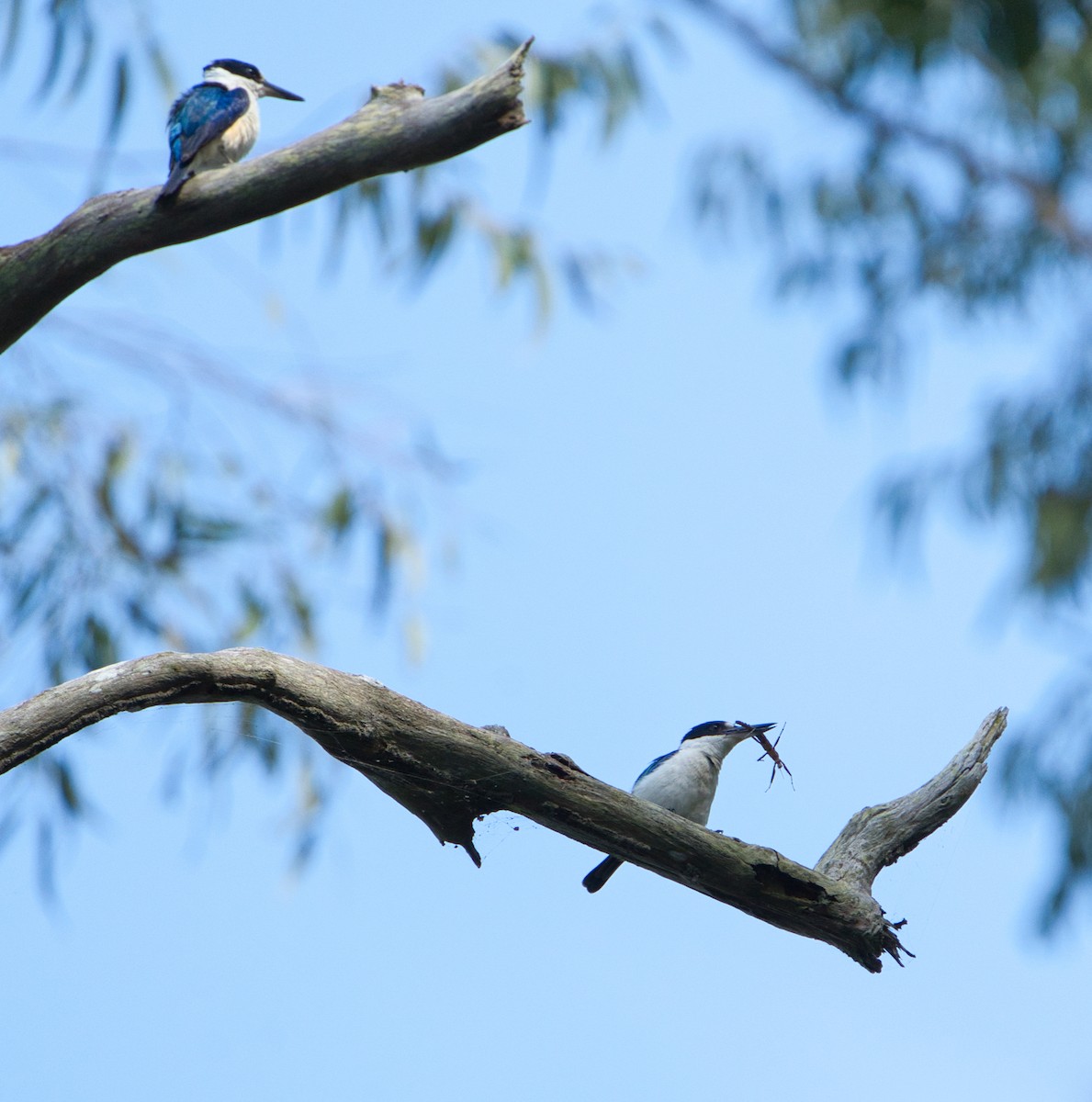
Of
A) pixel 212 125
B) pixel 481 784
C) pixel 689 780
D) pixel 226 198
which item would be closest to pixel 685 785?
pixel 689 780

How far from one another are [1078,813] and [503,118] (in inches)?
216

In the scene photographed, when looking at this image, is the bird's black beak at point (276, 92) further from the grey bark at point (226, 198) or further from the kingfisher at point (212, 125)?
the grey bark at point (226, 198)

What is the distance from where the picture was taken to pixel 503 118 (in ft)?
7.74

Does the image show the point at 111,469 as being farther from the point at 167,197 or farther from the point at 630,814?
the point at 630,814

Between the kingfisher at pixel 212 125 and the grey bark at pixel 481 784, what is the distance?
166 cm

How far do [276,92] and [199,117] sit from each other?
1.18 metres

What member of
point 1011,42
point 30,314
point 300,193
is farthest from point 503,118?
point 1011,42

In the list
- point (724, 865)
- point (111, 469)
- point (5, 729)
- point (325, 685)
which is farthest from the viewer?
point (111, 469)

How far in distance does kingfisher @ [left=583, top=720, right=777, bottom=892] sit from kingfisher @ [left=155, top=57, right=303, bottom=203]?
6.51 ft

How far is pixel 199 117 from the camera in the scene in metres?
3.84

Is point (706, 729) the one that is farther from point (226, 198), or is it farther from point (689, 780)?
point (226, 198)

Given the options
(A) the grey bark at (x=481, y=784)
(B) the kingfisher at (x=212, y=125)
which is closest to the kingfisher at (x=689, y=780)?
(A) the grey bark at (x=481, y=784)

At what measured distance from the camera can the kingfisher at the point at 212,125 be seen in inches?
141

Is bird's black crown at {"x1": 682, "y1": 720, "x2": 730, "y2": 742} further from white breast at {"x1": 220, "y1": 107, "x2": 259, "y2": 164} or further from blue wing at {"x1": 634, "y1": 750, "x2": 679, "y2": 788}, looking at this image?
white breast at {"x1": 220, "y1": 107, "x2": 259, "y2": 164}
